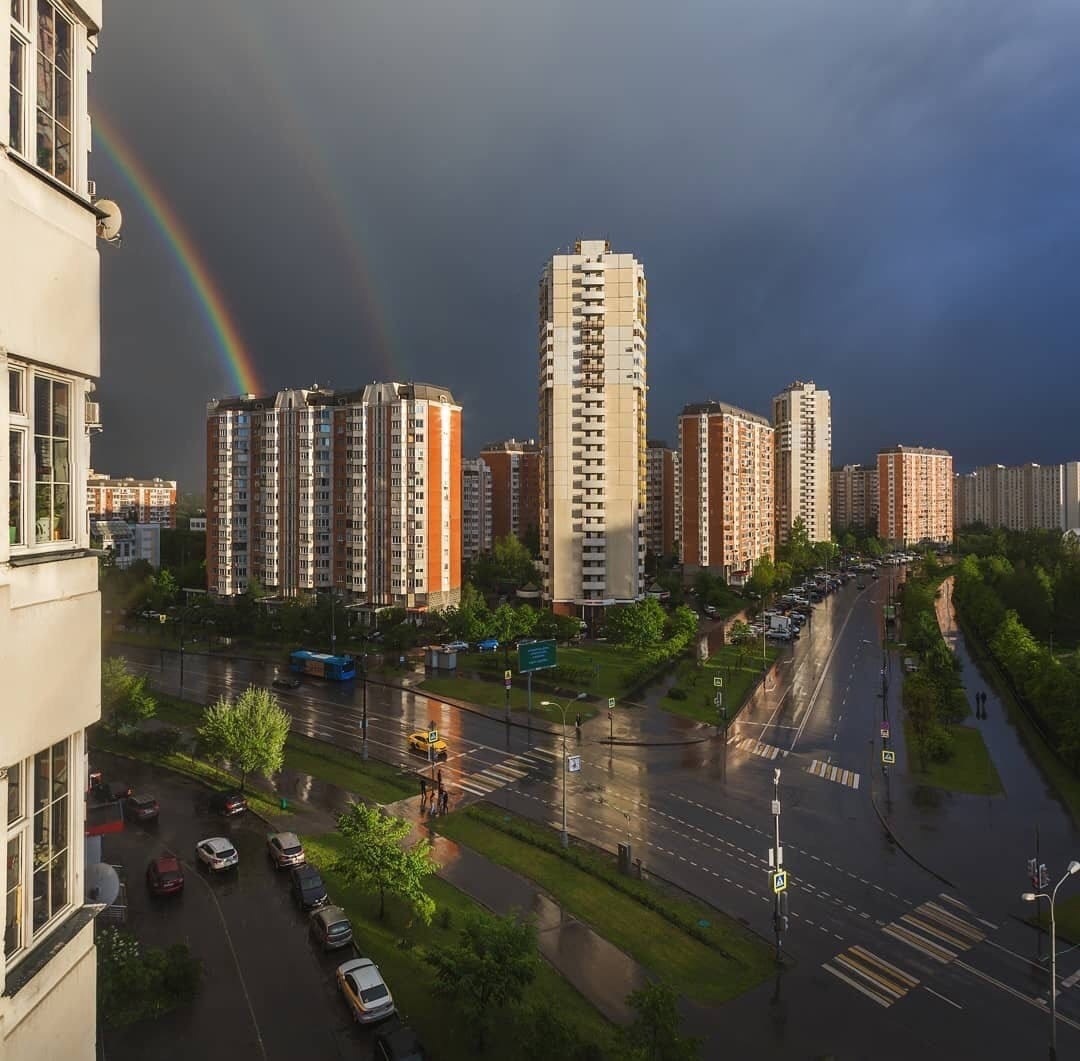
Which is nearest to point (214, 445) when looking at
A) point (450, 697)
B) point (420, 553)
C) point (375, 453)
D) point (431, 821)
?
point (375, 453)

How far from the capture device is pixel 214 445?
8012 centimetres

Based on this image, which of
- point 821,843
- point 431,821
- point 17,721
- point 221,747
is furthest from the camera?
point 221,747

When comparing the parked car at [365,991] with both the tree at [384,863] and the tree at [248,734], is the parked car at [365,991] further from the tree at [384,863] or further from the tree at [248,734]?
the tree at [248,734]

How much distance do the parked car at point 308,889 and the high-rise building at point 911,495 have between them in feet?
529

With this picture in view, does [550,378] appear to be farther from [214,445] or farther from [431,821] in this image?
[431,821]

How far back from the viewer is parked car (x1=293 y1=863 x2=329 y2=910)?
853 inches

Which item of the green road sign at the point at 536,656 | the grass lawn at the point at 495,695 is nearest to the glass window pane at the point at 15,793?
the grass lawn at the point at 495,695

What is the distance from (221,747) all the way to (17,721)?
2947 centimetres

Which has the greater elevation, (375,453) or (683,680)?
(375,453)

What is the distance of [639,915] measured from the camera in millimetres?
21094

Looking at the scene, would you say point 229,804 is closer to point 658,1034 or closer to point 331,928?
point 331,928

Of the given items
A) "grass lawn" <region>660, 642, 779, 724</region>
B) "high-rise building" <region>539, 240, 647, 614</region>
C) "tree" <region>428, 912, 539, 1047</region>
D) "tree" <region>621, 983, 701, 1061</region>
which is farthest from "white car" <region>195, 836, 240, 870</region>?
"high-rise building" <region>539, 240, 647, 614</region>

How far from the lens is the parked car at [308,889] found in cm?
2167

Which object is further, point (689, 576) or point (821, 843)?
point (689, 576)
